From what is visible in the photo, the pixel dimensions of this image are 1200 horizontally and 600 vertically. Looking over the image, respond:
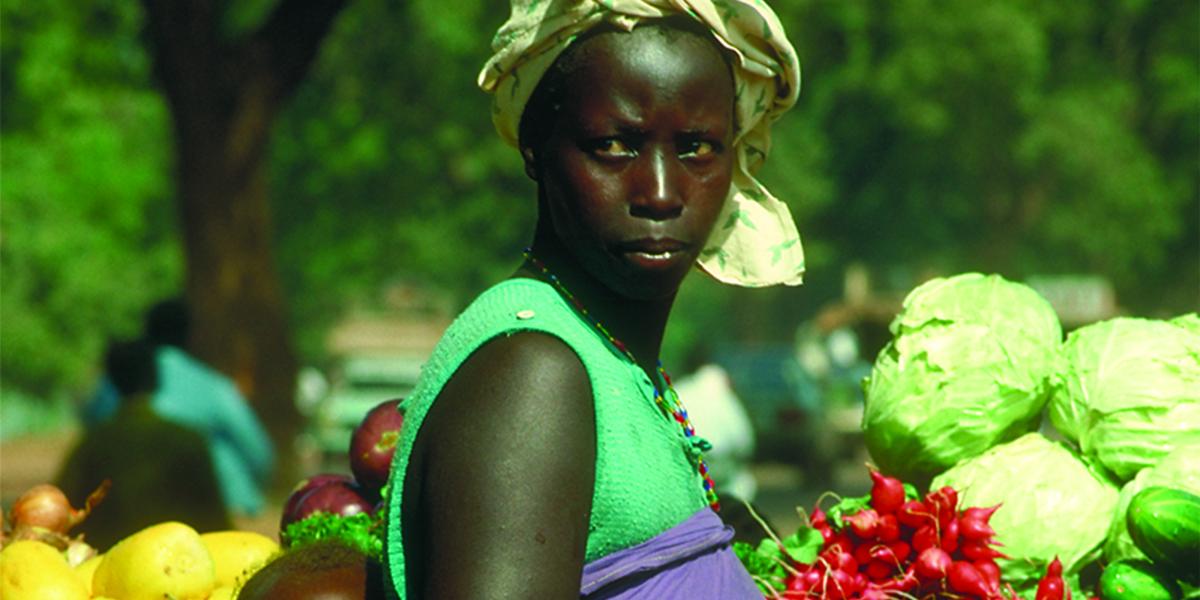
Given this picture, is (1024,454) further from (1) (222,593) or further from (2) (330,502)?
(1) (222,593)

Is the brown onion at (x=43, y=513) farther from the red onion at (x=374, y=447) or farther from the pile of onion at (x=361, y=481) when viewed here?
the red onion at (x=374, y=447)

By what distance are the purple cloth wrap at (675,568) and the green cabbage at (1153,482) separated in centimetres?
122

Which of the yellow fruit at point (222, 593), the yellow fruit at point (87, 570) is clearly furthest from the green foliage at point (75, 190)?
the yellow fruit at point (222, 593)

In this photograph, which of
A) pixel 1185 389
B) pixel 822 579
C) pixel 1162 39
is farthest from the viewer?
pixel 1162 39

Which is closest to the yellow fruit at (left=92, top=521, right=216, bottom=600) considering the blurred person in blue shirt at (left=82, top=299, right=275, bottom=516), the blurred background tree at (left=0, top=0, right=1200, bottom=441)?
the blurred person in blue shirt at (left=82, top=299, right=275, bottom=516)

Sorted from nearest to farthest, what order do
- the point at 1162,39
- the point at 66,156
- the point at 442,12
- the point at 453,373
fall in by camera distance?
the point at 453,373
the point at 442,12
the point at 66,156
the point at 1162,39

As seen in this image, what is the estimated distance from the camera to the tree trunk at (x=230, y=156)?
12648 mm

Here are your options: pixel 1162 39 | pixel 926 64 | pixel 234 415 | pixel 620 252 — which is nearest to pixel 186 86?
pixel 234 415

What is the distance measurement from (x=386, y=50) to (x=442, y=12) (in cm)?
200

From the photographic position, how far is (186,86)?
12875mm

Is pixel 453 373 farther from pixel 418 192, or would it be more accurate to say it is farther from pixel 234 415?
pixel 418 192

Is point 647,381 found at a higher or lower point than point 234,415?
higher

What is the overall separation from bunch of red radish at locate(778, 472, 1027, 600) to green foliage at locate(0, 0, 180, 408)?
50.7ft

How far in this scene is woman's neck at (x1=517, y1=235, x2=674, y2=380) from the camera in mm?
2197
